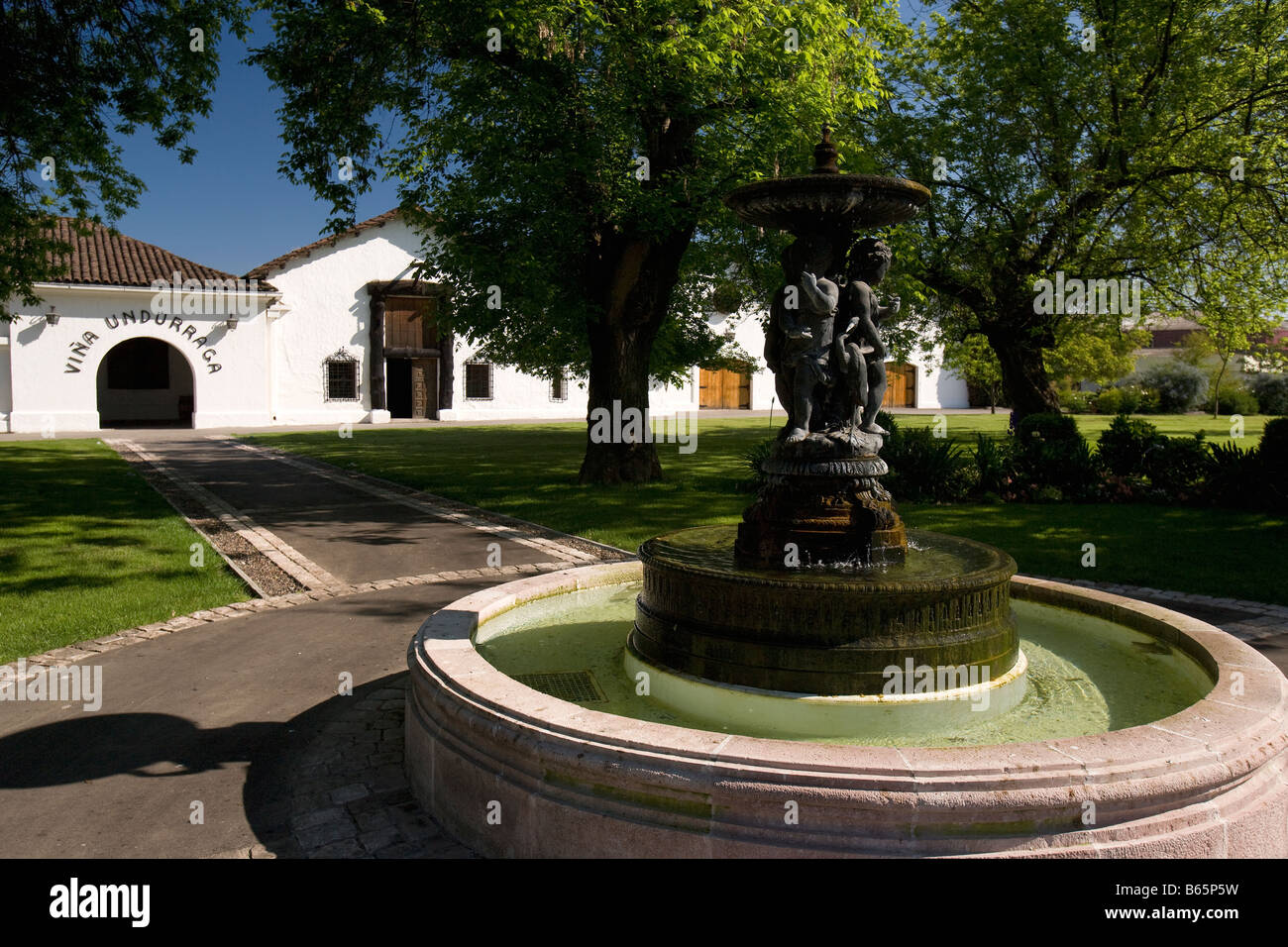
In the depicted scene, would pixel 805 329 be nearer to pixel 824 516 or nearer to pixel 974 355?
pixel 824 516

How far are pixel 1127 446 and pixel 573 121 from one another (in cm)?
1144

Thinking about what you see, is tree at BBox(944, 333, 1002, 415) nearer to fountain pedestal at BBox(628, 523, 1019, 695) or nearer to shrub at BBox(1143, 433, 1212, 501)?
shrub at BBox(1143, 433, 1212, 501)

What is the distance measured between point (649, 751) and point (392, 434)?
29.3m

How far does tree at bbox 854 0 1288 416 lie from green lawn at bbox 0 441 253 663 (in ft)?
41.0

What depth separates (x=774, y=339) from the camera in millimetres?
6383

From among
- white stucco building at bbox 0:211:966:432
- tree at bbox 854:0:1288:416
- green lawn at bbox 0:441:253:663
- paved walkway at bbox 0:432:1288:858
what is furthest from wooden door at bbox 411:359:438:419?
paved walkway at bbox 0:432:1288:858

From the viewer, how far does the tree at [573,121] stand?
13445 millimetres

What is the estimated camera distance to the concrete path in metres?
4.39

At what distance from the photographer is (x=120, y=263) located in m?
Answer: 31.7

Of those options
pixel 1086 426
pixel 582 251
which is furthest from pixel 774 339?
pixel 1086 426

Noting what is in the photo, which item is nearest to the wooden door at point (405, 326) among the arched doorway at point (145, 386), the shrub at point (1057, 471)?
the arched doorway at point (145, 386)

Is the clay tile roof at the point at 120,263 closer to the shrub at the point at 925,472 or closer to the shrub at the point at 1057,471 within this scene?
the shrub at the point at 925,472

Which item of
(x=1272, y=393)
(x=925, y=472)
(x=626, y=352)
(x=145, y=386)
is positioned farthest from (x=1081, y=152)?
(x=145, y=386)
